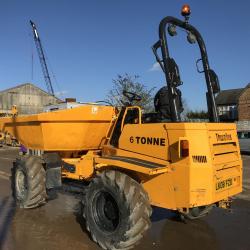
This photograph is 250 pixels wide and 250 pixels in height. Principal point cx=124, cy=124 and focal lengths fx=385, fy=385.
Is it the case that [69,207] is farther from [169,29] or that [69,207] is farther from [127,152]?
[169,29]

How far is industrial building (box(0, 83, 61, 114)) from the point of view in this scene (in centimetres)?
5181

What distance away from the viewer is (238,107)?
4581 centimetres

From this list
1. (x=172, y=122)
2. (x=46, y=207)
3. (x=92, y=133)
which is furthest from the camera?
(x=46, y=207)

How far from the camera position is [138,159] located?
557cm

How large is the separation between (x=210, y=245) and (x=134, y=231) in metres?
1.31

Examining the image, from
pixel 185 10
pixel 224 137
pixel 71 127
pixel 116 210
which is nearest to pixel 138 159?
pixel 116 210

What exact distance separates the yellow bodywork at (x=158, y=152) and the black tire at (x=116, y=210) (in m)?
0.24

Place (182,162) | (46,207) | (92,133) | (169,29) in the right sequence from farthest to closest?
(46,207) → (92,133) → (169,29) → (182,162)

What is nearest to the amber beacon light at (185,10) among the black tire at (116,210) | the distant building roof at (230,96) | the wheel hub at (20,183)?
the black tire at (116,210)

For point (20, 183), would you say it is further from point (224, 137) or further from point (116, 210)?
point (224, 137)

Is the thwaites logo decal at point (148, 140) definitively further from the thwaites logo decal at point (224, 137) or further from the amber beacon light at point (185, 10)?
the amber beacon light at point (185, 10)

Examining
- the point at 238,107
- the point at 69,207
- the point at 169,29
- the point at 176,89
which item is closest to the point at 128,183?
the point at 176,89

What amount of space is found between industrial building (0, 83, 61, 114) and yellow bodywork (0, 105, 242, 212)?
1819 inches

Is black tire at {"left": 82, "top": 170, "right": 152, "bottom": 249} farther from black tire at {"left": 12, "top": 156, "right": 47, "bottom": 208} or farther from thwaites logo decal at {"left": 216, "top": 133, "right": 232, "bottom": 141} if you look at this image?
black tire at {"left": 12, "top": 156, "right": 47, "bottom": 208}
